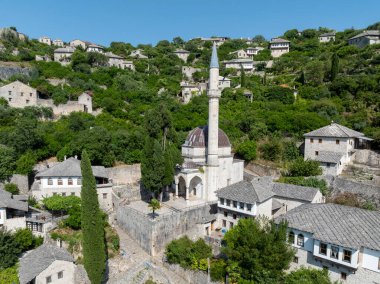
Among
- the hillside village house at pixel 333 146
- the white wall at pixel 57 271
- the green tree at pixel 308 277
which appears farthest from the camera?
the hillside village house at pixel 333 146

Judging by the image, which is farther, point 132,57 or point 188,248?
point 132,57

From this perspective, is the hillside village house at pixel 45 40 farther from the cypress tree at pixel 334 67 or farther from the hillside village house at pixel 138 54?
the cypress tree at pixel 334 67

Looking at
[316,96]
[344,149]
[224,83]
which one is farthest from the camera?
[224,83]

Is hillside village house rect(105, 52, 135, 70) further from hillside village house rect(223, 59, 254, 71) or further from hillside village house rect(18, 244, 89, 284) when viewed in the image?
hillside village house rect(18, 244, 89, 284)

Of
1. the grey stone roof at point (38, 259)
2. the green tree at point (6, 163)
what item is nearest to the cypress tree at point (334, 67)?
the grey stone roof at point (38, 259)

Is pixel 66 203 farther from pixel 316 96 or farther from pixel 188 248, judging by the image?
pixel 316 96

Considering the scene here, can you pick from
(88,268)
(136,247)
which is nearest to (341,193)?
(136,247)

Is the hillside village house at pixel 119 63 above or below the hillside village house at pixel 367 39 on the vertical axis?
below
